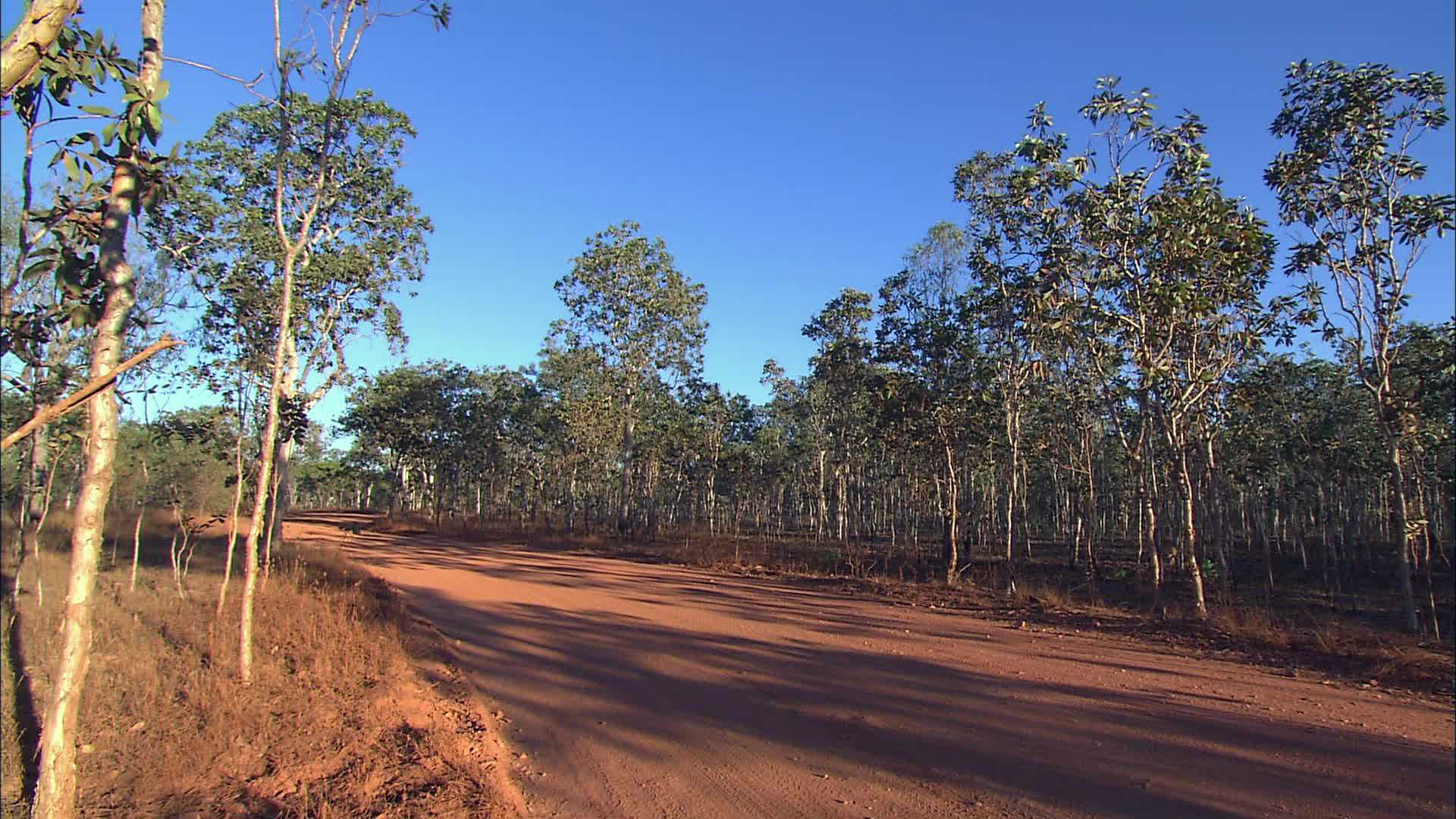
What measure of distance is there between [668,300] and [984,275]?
646 inches

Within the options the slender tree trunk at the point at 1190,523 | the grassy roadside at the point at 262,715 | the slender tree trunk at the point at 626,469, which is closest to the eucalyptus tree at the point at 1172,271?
the slender tree trunk at the point at 1190,523

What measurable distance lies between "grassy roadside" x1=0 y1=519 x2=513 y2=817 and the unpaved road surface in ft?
2.12

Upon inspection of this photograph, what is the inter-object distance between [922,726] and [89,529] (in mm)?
6222

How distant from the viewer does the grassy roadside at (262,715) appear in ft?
17.1

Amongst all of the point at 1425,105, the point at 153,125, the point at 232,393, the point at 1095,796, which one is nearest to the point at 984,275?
the point at 1425,105

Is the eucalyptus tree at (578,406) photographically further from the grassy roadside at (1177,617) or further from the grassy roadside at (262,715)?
the grassy roadside at (262,715)

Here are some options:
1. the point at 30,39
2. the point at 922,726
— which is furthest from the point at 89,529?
the point at 922,726

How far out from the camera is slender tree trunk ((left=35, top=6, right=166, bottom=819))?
3.70m

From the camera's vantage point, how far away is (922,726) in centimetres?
667

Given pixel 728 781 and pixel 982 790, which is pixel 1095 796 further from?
→ pixel 728 781

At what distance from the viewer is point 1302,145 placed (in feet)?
40.8

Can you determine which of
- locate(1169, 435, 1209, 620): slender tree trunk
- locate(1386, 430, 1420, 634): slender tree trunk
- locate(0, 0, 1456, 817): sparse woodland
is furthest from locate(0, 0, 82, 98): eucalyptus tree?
locate(1386, 430, 1420, 634): slender tree trunk

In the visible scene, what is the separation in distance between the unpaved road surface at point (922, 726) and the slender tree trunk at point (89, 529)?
2.74 meters

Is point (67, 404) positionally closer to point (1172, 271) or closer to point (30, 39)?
point (30, 39)
